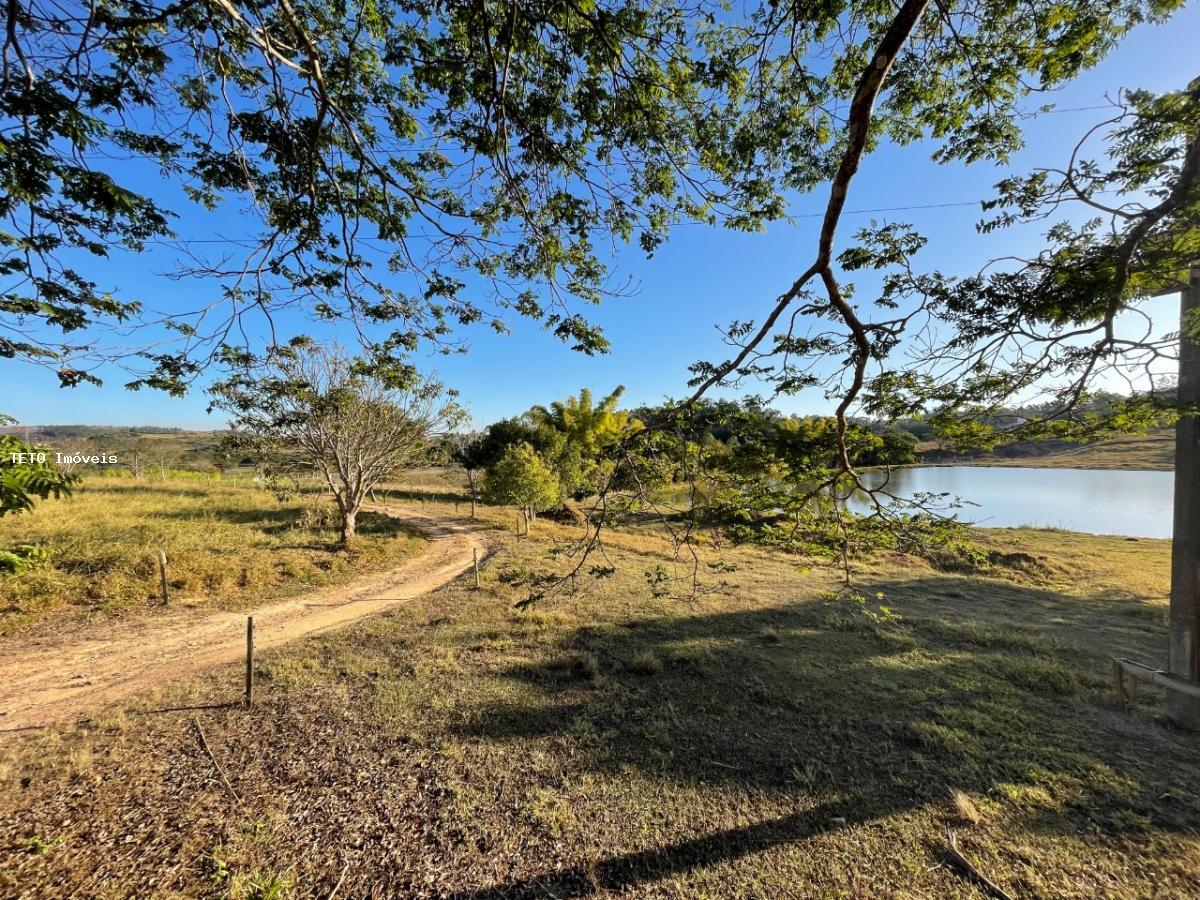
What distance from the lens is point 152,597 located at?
802 cm

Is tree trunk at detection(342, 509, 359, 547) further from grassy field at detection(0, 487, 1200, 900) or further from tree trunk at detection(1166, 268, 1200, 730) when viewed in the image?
tree trunk at detection(1166, 268, 1200, 730)

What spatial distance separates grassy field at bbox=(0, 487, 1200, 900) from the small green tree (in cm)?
1021

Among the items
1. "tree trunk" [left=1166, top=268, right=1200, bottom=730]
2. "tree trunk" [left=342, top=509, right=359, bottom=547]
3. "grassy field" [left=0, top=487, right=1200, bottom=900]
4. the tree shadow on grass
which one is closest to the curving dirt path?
"grassy field" [left=0, top=487, right=1200, bottom=900]

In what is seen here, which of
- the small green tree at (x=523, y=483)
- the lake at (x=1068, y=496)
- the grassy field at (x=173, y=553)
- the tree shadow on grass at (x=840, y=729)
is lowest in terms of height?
the lake at (x=1068, y=496)

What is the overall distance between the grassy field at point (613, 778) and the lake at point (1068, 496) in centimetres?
1648

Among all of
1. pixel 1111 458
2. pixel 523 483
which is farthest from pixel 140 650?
pixel 1111 458

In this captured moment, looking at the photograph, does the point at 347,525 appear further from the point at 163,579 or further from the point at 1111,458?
the point at 1111,458

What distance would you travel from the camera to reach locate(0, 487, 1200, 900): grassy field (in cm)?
281

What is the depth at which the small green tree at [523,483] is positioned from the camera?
17.0m

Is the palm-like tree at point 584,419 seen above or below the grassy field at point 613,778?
above

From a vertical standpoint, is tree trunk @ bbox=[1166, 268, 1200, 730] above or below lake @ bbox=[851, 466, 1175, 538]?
above

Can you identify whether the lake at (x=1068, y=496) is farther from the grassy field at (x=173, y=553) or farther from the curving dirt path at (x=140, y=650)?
the grassy field at (x=173, y=553)

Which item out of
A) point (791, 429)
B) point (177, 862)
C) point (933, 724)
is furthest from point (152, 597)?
point (933, 724)

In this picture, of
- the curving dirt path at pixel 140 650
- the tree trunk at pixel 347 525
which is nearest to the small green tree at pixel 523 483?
the tree trunk at pixel 347 525
